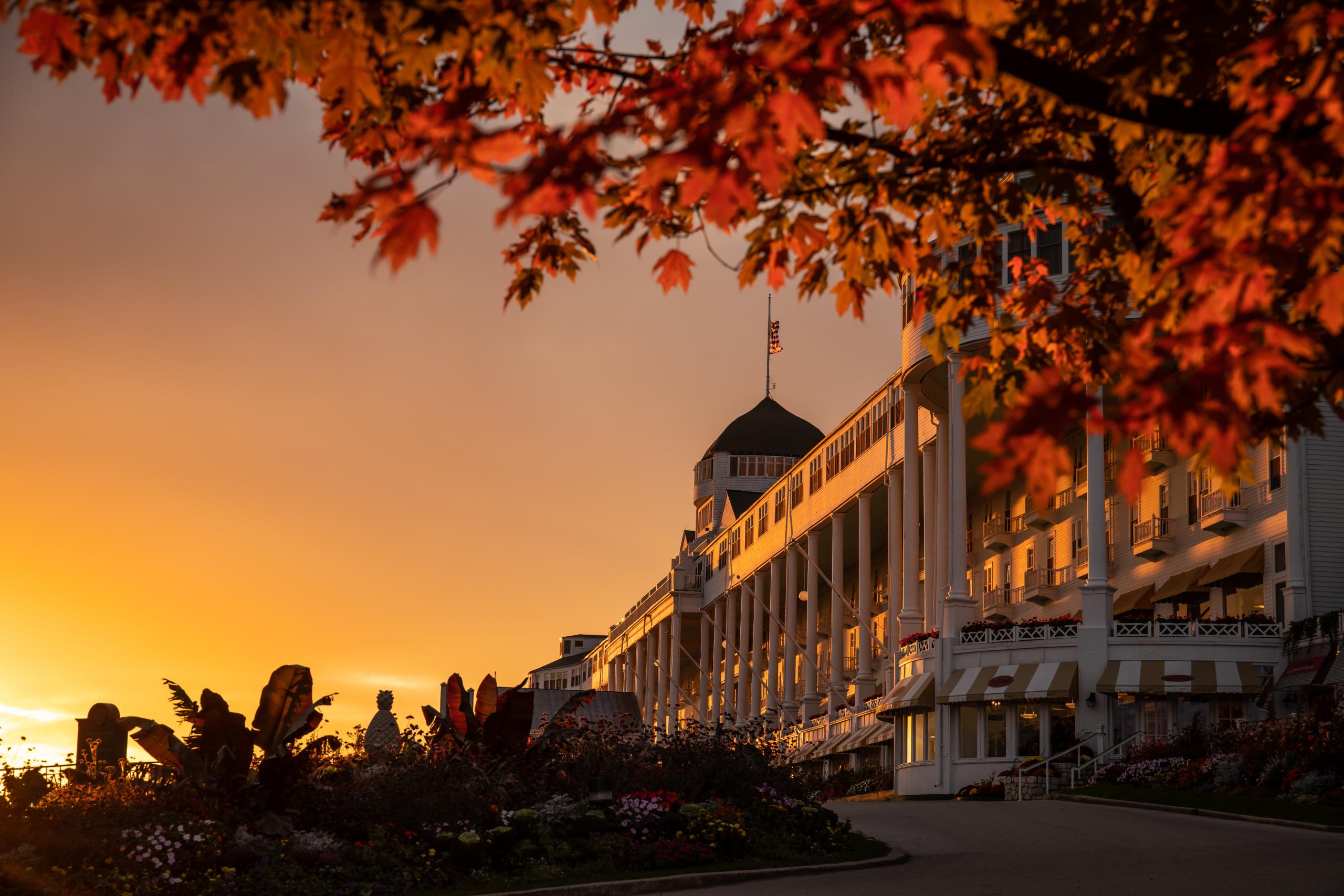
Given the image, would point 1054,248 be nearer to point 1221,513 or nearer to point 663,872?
point 1221,513

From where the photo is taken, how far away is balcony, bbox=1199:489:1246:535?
148 feet

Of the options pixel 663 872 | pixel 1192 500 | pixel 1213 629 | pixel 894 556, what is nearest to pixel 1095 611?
pixel 1213 629

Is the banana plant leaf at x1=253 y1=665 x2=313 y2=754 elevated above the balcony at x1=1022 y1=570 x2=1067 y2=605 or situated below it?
below

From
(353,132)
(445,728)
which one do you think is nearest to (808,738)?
(445,728)

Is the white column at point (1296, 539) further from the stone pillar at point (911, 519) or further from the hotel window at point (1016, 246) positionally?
the stone pillar at point (911, 519)

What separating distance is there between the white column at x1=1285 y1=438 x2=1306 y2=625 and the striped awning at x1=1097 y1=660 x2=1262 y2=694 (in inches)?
87.6

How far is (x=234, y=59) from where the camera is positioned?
23.0 ft

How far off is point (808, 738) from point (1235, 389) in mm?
61327

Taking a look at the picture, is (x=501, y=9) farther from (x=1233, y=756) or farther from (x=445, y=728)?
(x=1233, y=756)

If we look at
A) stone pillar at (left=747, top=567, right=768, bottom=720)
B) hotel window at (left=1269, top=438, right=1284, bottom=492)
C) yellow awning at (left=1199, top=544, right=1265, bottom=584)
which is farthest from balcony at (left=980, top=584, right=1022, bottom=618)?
hotel window at (left=1269, top=438, right=1284, bottom=492)

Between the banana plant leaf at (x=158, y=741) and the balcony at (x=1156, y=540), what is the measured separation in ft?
119

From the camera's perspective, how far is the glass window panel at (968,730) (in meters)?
44.8

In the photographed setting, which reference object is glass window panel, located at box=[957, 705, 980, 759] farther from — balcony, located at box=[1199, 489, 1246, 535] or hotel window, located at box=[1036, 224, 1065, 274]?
hotel window, located at box=[1036, 224, 1065, 274]

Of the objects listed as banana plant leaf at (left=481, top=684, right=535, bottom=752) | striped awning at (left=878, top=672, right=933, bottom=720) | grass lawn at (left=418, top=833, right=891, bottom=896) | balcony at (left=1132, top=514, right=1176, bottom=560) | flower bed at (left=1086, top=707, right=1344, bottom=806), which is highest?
balcony at (left=1132, top=514, right=1176, bottom=560)
